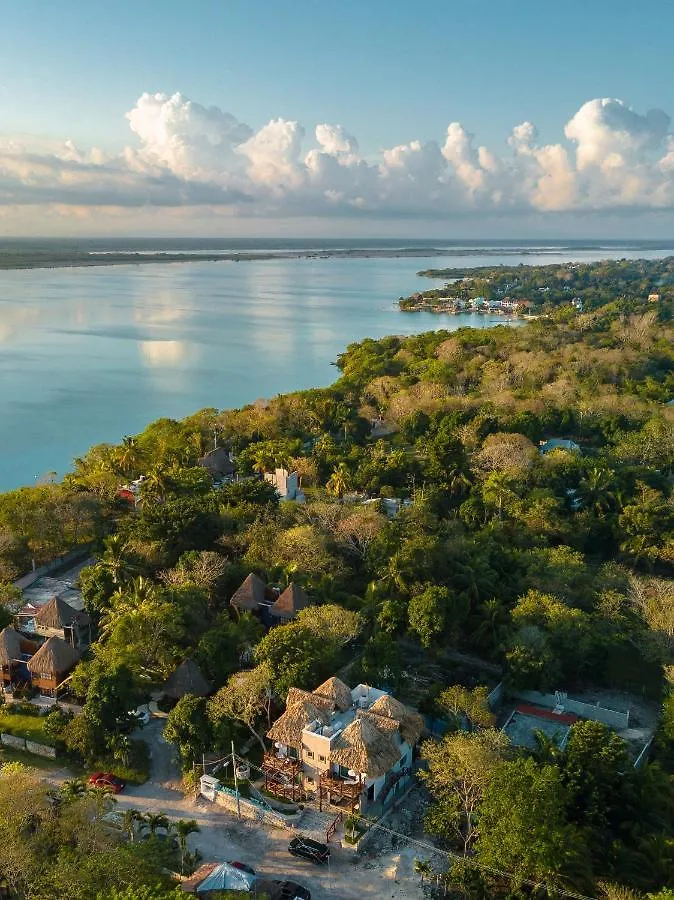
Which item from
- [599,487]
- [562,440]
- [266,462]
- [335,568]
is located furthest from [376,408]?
[335,568]

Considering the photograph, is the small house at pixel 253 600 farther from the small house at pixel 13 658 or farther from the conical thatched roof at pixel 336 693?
the small house at pixel 13 658

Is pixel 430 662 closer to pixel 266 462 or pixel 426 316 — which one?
pixel 266 462

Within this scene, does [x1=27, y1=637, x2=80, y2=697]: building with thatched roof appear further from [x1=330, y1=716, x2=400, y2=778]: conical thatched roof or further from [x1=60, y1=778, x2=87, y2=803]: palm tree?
[x1=330, y1=716, x2=400, y2=778]: conical thatched roof

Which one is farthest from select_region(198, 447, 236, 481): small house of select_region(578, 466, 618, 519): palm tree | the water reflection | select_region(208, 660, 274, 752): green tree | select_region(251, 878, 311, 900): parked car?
the water reflection

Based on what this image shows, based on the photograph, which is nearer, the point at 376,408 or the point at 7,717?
the point at 7,717

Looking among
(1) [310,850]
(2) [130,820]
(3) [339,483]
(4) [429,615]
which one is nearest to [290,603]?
(4) [429,615]

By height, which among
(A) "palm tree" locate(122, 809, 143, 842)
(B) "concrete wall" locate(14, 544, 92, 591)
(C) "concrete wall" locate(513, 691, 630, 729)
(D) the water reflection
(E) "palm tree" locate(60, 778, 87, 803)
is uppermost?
(D) the water reflection
